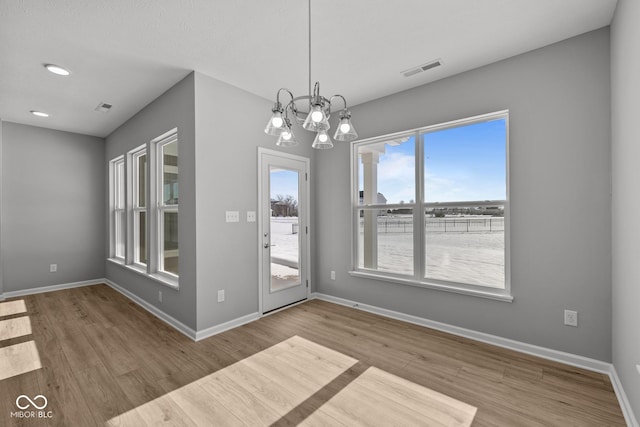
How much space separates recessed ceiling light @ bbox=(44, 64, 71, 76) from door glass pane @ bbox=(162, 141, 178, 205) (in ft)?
3.82

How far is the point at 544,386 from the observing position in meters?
2.12

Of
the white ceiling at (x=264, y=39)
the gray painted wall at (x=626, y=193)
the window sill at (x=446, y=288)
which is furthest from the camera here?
the window sill at (x=446, y=288)

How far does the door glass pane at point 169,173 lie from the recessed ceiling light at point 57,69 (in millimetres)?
1164

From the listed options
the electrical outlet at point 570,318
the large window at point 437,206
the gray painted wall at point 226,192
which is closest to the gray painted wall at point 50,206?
the gray painted wall at point 226,192

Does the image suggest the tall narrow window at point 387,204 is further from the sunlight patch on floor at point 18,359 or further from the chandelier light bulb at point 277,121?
the sunlight patch on floor at point 18,359

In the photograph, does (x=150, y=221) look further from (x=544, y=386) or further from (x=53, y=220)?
(x=544, y=386)

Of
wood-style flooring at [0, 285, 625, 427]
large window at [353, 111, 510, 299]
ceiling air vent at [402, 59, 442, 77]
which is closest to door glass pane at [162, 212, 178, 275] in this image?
wood-style flooring at [0, 285, 625, 427]

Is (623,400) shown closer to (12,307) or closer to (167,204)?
(167,204)

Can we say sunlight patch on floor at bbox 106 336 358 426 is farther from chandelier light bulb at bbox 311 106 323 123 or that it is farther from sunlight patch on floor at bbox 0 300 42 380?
chandelier light bulb at bbox 311 106 323 123

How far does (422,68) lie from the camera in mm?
2891

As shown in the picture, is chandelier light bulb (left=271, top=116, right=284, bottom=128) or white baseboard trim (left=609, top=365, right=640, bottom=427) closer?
white baseboard trim (left=609, top=365, right=640, bottom=427)

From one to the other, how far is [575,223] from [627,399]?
124cm

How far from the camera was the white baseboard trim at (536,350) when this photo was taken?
1908mm

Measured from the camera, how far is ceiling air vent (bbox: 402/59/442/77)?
2788mm
